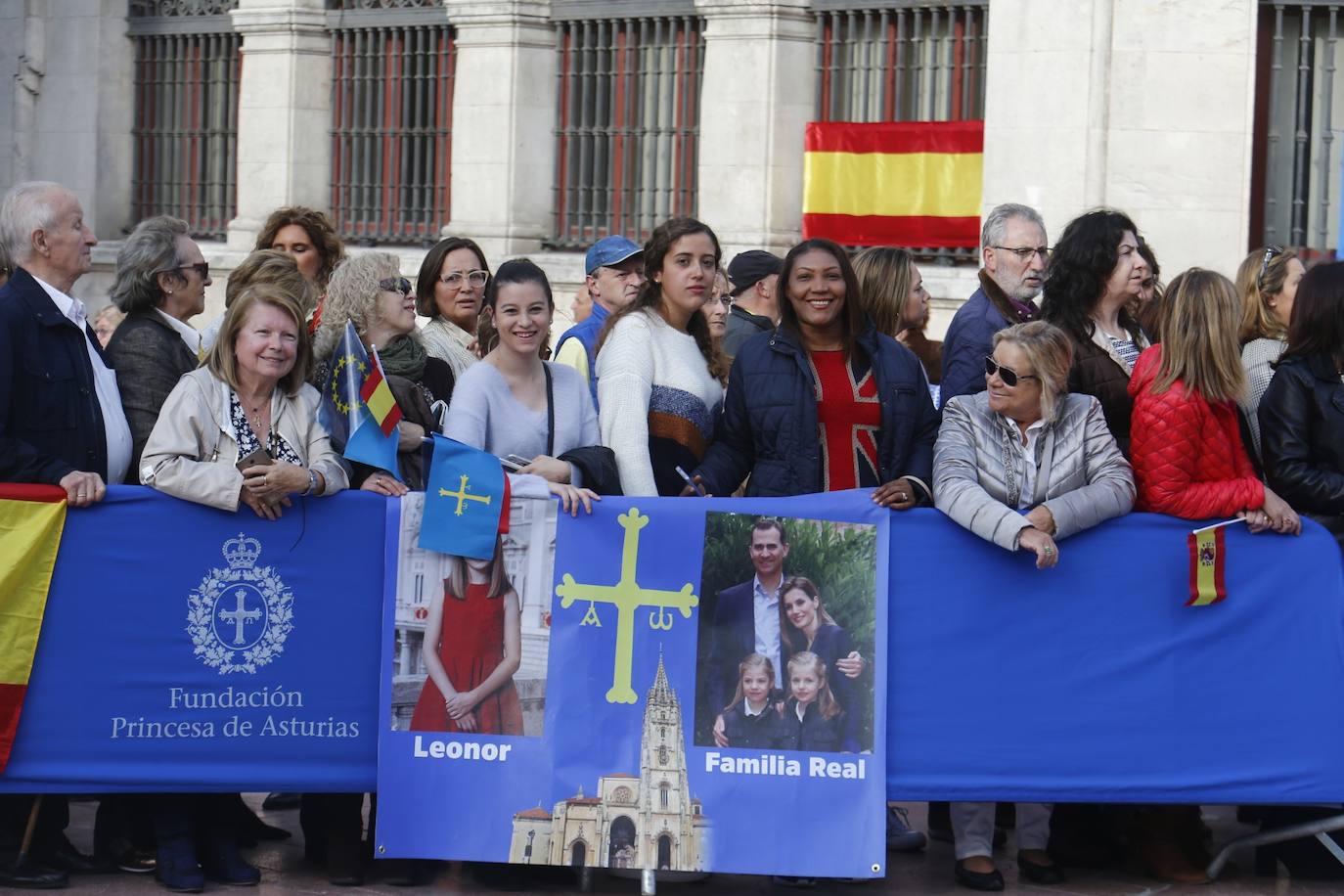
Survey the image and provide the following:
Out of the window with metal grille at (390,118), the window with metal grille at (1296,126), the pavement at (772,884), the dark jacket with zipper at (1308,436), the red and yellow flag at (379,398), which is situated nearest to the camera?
the pavement at (772,884)

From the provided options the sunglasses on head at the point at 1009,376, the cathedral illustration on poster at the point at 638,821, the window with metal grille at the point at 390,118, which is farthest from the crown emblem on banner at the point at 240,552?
the window with metal grille at the point at 390,118

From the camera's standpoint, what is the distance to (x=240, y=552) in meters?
6.74

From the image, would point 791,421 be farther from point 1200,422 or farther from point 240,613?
point 240,613

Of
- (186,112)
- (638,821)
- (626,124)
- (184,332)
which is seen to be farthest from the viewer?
(186,112)

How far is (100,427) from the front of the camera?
22.8 ft

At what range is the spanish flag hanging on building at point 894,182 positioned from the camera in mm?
14867

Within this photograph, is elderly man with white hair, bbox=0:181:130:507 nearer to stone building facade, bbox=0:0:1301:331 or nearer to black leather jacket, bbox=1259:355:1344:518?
black leather jacket, bbox=1259:355:1344:518

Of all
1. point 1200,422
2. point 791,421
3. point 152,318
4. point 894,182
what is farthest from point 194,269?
point 894,182

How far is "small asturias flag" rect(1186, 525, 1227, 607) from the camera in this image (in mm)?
6871

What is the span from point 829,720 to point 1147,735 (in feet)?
3.49

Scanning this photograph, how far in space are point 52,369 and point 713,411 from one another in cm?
224

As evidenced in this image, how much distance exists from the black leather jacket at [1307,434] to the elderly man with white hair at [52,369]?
3.86 m

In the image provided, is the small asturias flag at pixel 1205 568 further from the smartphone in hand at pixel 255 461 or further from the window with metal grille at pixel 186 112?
the window with metal grille at pixel 186 112

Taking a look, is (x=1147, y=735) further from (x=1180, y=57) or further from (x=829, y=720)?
(x=1180, y=57)
